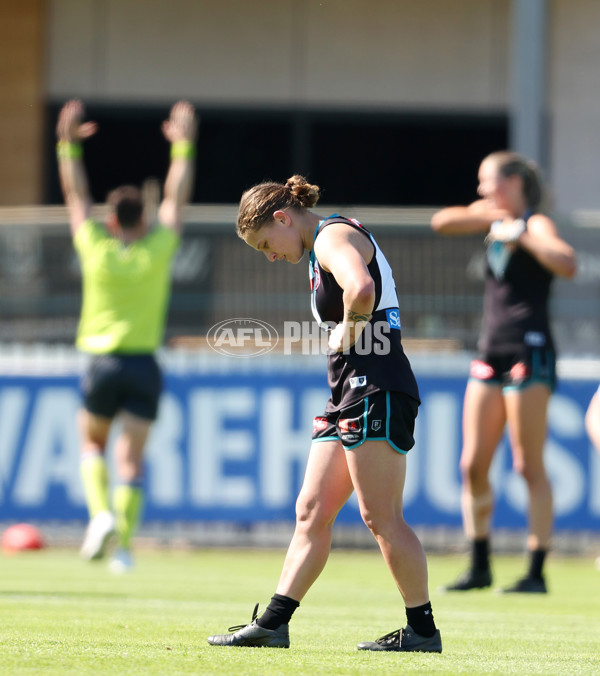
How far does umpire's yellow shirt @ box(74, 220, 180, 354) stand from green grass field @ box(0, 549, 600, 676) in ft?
4.82

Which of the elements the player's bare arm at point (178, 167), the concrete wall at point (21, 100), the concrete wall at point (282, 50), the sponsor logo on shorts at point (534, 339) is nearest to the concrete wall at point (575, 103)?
the concrete wall at point (282, 50)

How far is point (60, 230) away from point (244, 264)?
5.02 ft

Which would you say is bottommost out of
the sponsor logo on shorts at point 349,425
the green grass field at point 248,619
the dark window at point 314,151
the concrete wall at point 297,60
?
the green grass field at point 248,619

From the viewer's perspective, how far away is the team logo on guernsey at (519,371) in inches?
282

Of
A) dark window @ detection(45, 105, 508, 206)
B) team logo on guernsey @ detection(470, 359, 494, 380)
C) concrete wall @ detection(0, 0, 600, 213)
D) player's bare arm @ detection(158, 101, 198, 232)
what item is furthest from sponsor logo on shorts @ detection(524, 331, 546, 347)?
dark window @ detection(45, 105, 508, 206)

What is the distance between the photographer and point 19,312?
1093cm

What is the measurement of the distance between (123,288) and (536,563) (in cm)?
319

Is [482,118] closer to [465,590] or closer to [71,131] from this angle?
[71,131]

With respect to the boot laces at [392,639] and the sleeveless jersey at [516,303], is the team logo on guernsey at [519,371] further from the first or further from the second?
the boot laces at [392,639]

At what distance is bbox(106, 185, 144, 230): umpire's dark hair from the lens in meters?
8.68

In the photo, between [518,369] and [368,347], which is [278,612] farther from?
[518,369]

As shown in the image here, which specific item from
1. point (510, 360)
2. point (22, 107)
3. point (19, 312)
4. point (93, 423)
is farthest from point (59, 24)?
point (510, 360)

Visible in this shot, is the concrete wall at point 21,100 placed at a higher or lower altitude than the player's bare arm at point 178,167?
higher

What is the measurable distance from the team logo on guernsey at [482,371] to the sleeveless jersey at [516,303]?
6 cm
